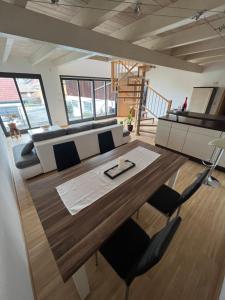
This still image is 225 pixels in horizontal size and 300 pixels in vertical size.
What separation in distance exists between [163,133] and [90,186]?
2850mm

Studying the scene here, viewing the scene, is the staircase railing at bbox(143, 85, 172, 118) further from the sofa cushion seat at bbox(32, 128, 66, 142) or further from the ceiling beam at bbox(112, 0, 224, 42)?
the sofa cushion seat at bbox(32, 128, 66, 142)

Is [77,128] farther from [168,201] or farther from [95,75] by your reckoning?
[95,75]

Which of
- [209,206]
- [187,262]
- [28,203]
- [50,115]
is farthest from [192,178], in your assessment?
[50,115]

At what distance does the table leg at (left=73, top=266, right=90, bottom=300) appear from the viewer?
1006 mm

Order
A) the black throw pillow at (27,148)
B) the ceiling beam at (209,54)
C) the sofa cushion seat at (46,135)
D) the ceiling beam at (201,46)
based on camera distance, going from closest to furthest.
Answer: the sofa cushion seat at (46,135) < the black throw pillow at (27,148) < the ceiling beam at (201,46) < the ceiling beam at (209,54)

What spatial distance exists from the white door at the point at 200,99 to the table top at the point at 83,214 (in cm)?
519

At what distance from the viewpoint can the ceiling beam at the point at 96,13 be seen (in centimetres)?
139

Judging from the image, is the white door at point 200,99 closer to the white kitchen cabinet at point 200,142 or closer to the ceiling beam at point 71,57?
the white kitchen cabinet at point 200,142

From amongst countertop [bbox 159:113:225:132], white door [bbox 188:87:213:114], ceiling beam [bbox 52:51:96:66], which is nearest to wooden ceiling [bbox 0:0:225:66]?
ceiling beam [bbox 52:51:96:66]

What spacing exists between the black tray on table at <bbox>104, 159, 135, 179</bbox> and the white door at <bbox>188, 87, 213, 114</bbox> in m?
5.45

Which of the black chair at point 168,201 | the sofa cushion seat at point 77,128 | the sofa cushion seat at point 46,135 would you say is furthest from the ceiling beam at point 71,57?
the black chair at point 168,201

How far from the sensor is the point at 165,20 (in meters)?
1.69

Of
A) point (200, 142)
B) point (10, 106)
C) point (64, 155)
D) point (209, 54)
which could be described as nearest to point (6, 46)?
point (64, 155)

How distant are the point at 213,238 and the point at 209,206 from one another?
0.53 metres
